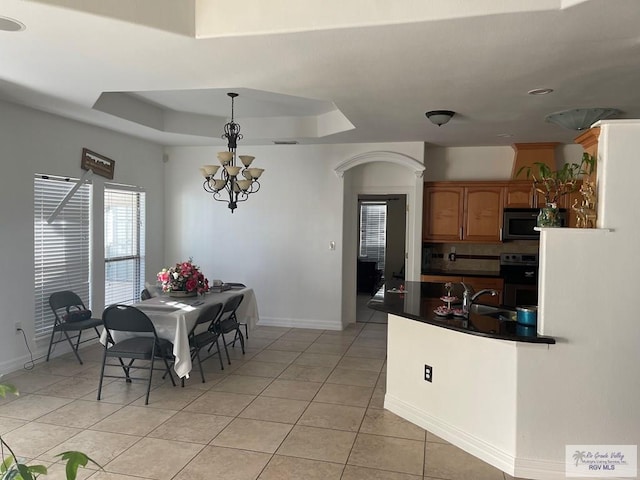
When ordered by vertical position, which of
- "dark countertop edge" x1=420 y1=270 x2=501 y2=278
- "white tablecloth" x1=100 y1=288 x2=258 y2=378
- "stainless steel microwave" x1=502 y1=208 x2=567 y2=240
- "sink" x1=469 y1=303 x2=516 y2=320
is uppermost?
"stainless steel microwave" x1=502 y1=208 x2=567 y2=240

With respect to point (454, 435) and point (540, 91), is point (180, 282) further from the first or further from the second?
point (540, 91)

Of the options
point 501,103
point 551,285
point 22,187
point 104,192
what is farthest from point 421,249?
point 22,187

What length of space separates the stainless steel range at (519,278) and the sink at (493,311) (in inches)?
91.1

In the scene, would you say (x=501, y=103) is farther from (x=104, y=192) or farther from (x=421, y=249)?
(x=104, y=192)

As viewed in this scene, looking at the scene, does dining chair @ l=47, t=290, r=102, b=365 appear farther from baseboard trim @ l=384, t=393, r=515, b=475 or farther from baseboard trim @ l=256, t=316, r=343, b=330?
baseboard trim @ l=384, t=393, r=515, b=475

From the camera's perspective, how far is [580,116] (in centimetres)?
450

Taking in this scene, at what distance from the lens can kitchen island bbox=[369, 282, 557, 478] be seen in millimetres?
2965

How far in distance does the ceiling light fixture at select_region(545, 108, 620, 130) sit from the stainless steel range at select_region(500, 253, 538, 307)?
229cm

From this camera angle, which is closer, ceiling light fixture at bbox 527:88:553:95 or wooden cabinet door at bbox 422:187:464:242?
ceiling light fixture at bbox 527:88:553:95

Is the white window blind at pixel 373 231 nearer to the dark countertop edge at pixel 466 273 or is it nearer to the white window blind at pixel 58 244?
the dark countertop edge at pixel 466 273

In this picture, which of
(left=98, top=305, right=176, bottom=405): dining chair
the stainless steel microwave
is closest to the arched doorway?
the stainless steel microwave

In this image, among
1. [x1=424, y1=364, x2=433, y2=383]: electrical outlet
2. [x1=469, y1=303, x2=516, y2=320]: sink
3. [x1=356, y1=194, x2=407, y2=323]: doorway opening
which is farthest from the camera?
[x1=356, y1=194, x2=407, y2=323]: doorway opening

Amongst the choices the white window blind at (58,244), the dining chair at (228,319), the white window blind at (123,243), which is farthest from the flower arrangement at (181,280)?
the white window blind at (123,243)

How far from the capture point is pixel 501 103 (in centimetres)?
425
